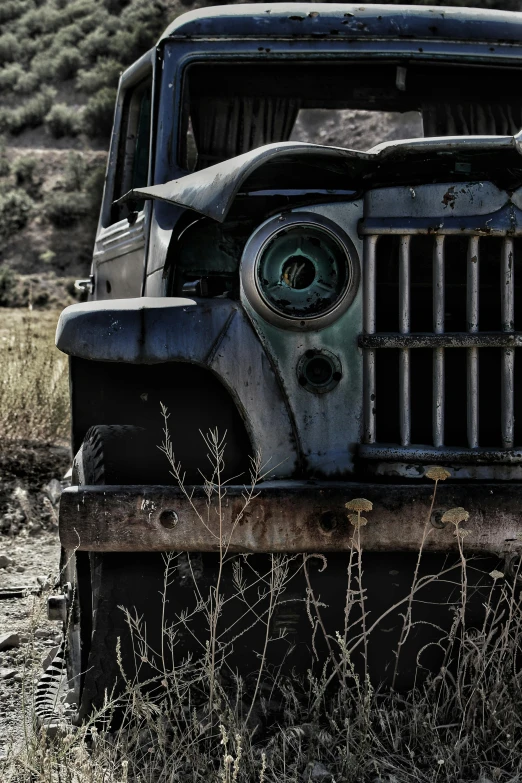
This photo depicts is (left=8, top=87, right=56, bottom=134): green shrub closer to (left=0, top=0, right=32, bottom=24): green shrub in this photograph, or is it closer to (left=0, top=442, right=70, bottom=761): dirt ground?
(left=0, top=0, right=32, bottom=24): green shrub

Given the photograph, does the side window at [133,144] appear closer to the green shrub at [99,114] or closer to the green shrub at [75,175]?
the green shrub at [75,175]

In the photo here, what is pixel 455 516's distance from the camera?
239 centimetres

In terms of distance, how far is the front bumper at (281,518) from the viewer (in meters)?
2.43

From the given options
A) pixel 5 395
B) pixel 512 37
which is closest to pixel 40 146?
pixel 5 395

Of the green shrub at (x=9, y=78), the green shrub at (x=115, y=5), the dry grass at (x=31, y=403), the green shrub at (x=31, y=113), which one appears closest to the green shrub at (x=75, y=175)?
the green shrub at (x=31, y=113)

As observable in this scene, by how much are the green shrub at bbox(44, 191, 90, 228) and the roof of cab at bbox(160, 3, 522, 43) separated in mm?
26227

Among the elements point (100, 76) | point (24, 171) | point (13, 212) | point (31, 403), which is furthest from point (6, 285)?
point (31, 403)

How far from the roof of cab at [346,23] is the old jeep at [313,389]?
919mm

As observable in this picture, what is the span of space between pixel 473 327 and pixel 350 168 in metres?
0.57

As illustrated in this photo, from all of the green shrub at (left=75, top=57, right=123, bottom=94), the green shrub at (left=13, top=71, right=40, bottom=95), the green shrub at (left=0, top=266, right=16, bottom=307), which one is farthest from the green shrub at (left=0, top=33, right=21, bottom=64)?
the green shrub at (left=0, top=266, right=16, bottom=307)

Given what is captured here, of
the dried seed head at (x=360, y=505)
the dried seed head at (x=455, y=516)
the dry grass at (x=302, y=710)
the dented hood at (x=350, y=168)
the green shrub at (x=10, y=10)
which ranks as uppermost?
the green shrub at (x=10, y=10)

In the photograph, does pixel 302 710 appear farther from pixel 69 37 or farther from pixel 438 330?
pixel 69 37

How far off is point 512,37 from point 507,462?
1.90 m

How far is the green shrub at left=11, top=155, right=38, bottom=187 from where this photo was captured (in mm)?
32094
